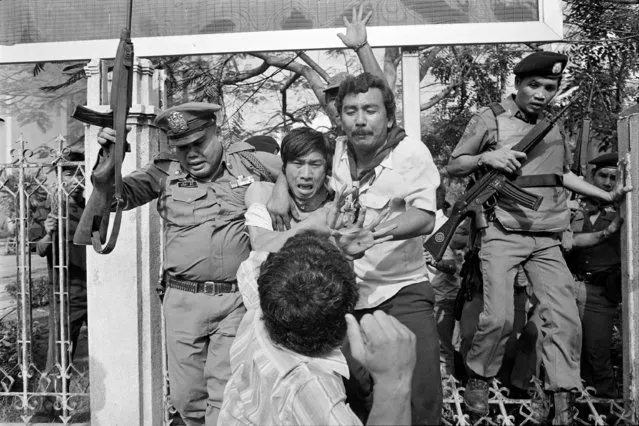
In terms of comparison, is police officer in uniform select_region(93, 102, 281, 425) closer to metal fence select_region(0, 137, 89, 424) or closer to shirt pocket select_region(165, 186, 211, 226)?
shirt pocket select_region(165, 186, 211, 226)

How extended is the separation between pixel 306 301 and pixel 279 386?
0.25 m

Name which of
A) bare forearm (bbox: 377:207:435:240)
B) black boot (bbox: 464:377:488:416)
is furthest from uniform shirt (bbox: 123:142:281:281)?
black boot (bbox: 464:377:488:416)

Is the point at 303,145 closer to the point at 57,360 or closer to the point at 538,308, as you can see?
the point at 538,308

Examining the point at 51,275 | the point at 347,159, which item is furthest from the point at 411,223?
the point at 51,275

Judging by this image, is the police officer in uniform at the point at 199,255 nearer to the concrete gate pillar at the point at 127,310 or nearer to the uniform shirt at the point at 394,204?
the concrete gate pillar at the point at 127,310

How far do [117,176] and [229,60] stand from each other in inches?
318

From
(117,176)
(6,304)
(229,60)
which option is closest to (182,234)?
(117,176)

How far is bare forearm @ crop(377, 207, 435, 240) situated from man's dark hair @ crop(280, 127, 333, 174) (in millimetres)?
570

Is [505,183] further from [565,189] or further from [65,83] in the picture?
[65,83]

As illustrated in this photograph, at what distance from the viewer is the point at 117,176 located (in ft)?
11.4

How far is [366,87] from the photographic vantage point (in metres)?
3.19

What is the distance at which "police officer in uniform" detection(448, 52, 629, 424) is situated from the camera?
13.4ft

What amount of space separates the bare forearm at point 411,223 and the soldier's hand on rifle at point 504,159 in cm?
122

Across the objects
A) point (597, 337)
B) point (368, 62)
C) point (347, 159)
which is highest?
point (368, 62)
